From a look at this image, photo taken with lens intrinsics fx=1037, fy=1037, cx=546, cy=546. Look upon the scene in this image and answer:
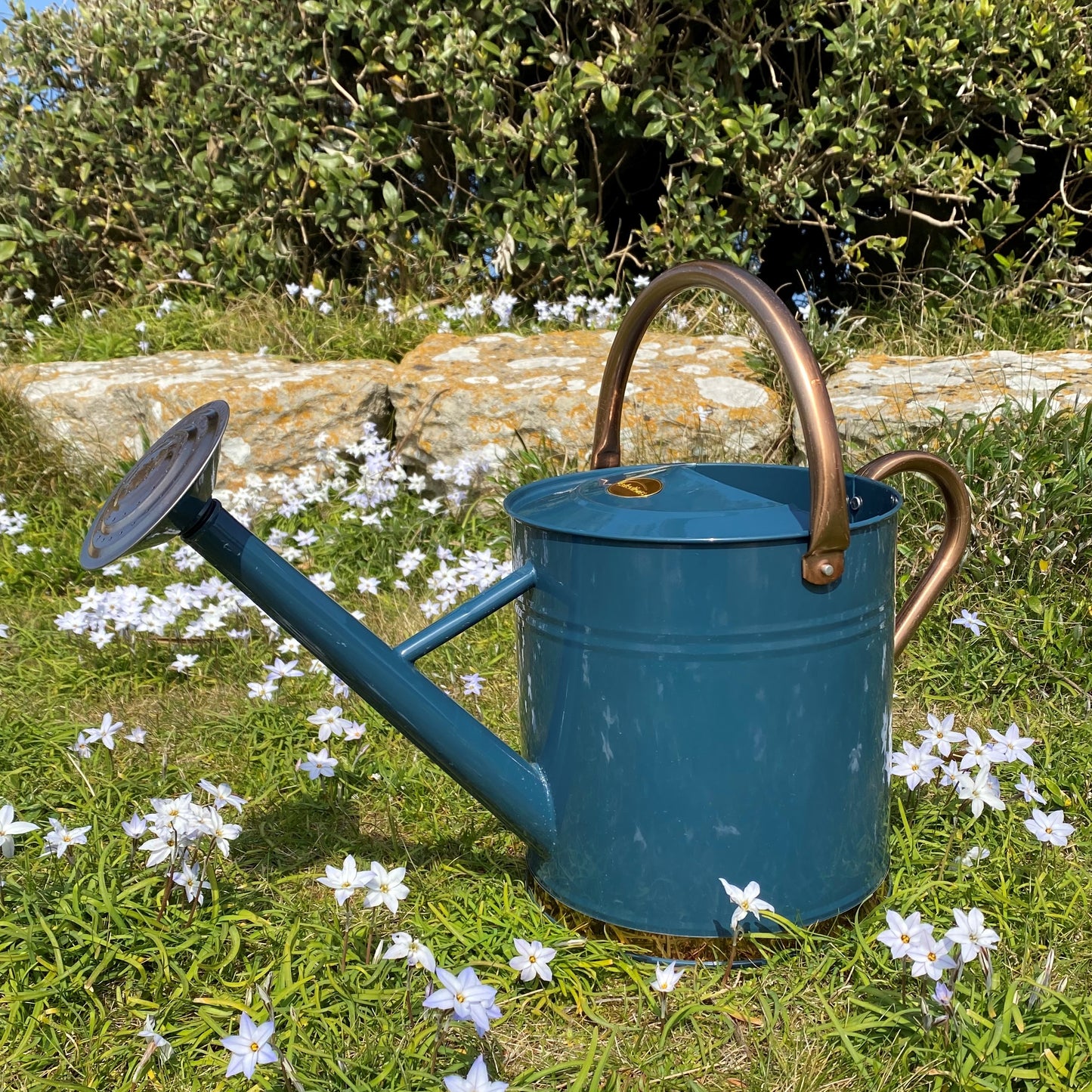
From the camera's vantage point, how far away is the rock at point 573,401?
3.07 meters

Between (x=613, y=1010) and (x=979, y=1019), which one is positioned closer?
(x=979, y=1019)

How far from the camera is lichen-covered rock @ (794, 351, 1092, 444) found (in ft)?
9.02

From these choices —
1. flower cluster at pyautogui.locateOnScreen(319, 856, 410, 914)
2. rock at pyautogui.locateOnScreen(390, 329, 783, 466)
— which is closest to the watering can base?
flower cluster at pyautogui.locateOnScreen(319, 856, 410, 914)

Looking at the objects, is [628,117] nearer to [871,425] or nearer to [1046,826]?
[871,425]

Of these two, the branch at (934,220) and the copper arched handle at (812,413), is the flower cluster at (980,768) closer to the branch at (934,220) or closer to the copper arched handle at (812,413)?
the copper arched handle at (812,413)

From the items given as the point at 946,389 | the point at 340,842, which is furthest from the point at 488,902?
the point at 946,389

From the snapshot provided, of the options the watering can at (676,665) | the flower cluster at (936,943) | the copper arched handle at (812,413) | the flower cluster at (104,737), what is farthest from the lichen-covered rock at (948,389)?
the flower cluster at (104,737)

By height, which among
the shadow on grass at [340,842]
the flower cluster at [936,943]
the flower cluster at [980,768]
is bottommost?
the shadow on grass at [340,842]

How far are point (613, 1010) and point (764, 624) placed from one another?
582 millimetres

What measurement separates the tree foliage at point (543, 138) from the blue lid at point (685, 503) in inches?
96.4

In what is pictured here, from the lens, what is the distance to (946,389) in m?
2.83

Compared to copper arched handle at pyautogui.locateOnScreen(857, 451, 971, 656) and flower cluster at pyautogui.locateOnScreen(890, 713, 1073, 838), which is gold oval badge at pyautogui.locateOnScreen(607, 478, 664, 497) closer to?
copper arched handle at pyautogui.locateOnScreen(857, 451, 971, 656)

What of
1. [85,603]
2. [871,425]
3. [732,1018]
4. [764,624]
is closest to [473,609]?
[764,624]

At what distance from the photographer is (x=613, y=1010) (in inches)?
56.7
